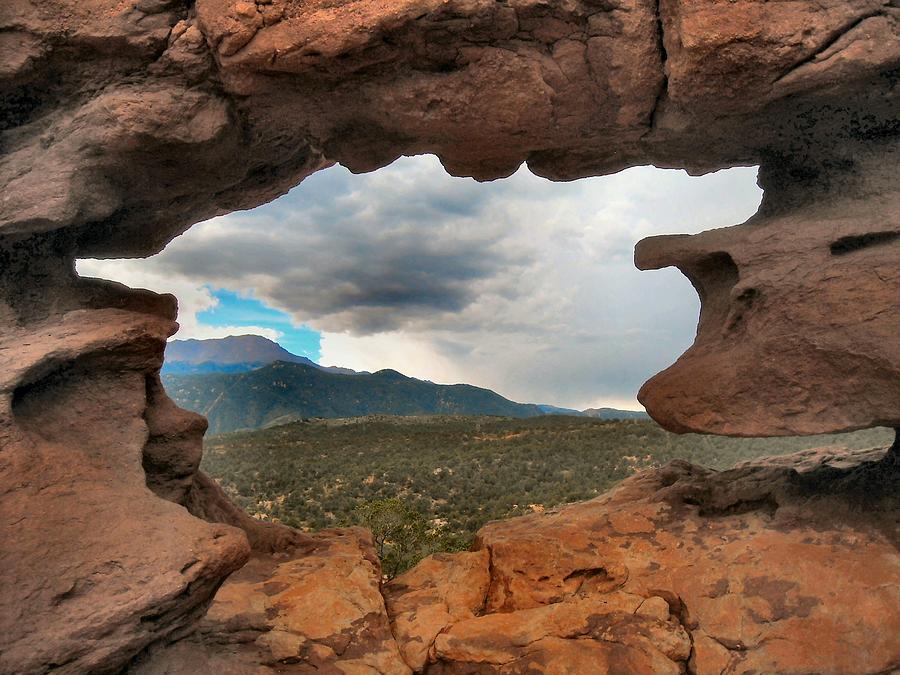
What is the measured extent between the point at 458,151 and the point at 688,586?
6.31 meters

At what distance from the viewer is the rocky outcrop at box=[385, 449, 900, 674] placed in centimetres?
586

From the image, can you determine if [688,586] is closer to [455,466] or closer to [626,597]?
[626,597]

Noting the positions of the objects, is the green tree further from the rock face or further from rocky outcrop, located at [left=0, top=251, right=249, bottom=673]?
rocky outcrop, located at [left=0, top=251, right=249, bottom=673]

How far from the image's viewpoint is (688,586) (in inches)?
259

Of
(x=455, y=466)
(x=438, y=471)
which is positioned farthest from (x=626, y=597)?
(x=455, y=466)

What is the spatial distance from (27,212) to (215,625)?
16.9ft

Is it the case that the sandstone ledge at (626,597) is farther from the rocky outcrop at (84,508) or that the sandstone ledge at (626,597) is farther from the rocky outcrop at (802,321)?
the rocky outcrop at (802,321)

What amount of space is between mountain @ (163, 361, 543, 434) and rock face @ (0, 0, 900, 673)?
106 meters

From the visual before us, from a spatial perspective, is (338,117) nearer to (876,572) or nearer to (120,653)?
(120,653)

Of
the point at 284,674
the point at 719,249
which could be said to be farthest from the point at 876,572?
the point at 284,674

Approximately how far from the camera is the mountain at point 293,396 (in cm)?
11938

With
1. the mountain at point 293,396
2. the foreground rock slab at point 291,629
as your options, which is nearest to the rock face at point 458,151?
the foreground rock slab at point 291,629

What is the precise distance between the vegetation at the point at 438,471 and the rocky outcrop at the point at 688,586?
6.33 meters

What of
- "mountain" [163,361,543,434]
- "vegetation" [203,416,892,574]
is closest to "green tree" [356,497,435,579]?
"vegetation" [203,416,892,574]
